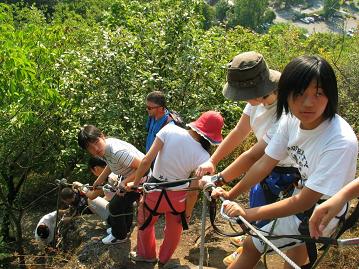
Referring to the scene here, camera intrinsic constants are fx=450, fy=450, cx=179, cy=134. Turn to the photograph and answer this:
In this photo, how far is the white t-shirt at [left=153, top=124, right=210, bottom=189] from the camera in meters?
3.86

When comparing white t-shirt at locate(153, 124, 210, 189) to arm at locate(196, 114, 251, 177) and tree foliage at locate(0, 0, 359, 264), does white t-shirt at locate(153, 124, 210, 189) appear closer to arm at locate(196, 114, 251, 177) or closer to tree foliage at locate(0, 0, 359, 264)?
arm at locate(196, 114, 251, 177)

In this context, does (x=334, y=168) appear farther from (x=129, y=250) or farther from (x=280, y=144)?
(x=129, y=250)

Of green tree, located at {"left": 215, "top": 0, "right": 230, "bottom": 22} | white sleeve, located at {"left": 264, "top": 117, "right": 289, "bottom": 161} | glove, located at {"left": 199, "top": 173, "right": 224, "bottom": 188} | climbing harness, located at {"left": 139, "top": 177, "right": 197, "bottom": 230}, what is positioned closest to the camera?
white sleeve, located at {"left": 264, "top": 117, "right": 289, "bottom": 161}

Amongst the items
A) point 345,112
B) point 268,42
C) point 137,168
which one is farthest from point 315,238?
point 268,42

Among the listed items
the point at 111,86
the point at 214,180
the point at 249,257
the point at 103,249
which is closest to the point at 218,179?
Answer: the point at 214,180

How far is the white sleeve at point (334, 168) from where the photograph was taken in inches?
86.6

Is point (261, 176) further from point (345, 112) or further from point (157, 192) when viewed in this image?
point (345, 112)

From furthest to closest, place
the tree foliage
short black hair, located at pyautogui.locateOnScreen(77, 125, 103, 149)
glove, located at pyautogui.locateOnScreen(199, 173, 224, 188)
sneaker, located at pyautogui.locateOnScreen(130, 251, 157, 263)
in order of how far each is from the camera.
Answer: the tree foliage → sneaker, located at pyautogui.locateOnScreen(130, 251, 157, 263) → short black hair, located at pyautogui.locateOnScreen(77, 125, 103, 149) → glove, located at pyautogui.locateOnScreen(199, 173, 224, 188)

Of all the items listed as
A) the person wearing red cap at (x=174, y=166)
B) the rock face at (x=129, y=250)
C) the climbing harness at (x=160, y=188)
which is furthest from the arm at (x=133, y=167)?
the rock face at (x=129, y=250)

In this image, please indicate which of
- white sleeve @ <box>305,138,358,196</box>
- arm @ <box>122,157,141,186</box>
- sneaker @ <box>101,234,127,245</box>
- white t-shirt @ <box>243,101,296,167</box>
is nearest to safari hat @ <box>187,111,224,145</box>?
white t-shirt @ <box>243,101,296,167</box>

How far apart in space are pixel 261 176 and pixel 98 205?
3.04 meters

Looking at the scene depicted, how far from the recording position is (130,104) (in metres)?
6.66

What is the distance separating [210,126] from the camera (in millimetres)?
3811

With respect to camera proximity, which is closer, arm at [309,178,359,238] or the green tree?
arm at [309,178,359,238]
